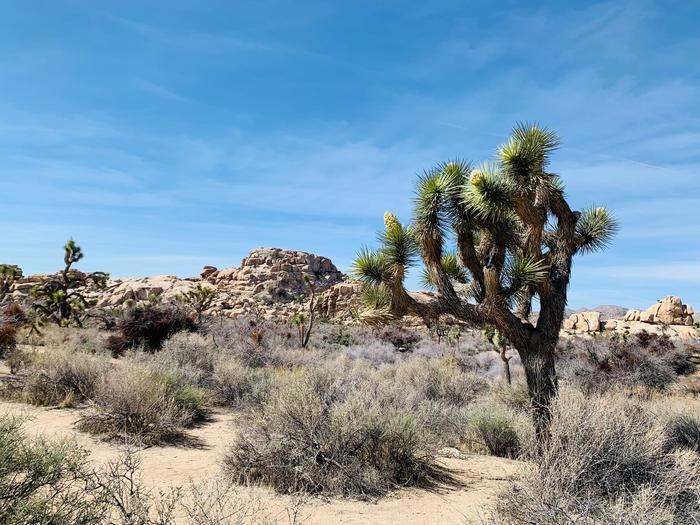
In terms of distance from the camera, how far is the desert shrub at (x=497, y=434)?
355 inches

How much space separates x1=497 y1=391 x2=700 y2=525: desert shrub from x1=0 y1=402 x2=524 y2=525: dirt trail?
49 cm

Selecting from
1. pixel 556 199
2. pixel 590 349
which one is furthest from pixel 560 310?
pixel 590 349

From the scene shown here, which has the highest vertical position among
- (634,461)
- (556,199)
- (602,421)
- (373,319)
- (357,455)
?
(556,199)

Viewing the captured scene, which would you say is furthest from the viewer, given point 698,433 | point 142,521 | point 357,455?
point 698,433

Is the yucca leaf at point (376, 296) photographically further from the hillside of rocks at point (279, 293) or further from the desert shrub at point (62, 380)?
the hillside of rocks at point (279, 293)

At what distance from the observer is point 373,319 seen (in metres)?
9.06

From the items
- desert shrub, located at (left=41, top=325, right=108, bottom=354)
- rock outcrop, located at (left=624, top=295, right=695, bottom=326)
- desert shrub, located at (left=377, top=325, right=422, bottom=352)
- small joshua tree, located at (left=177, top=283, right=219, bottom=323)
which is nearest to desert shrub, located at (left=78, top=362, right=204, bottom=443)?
desert shrub, located at (left=41, top=325, right=108, bottom=354)

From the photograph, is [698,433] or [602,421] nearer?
[602,421]

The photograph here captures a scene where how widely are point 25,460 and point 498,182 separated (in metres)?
7.12

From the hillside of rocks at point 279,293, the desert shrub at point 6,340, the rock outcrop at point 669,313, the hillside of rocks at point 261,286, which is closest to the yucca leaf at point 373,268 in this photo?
the desert shrub at point 6,340

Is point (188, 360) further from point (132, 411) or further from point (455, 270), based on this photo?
point (455, 270)

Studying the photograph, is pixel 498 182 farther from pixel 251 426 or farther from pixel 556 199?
pixel 251 426

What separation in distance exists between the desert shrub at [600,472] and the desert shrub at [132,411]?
561 cm

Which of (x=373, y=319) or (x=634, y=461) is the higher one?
(x=373, y=319)
